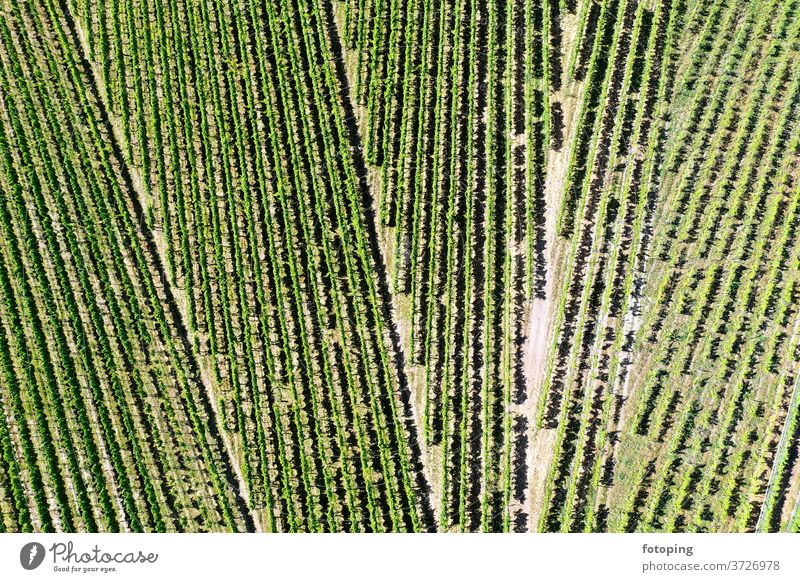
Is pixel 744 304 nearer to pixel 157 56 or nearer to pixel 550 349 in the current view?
pixel 550 349

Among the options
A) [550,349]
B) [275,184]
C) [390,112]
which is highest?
[390,112]

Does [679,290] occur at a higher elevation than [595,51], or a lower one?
lower

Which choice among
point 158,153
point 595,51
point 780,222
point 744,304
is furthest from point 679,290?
point 158,153
